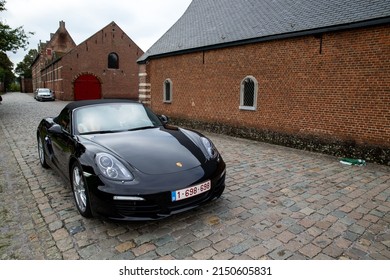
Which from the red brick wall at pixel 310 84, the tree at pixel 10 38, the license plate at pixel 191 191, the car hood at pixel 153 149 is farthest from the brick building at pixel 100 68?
the license plate at pixel 191 191

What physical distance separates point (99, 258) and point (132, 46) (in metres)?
32.9

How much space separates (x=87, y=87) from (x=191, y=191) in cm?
3124

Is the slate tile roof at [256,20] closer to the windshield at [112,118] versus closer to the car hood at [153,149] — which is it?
the windshield at [112,118]

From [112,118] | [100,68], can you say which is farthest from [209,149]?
[100,68]

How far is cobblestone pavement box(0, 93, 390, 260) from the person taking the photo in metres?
2.84

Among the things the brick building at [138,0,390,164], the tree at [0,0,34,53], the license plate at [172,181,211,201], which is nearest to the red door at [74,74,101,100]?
the tree at [0,0,34,53]

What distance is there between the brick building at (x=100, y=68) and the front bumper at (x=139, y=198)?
97.7 feet

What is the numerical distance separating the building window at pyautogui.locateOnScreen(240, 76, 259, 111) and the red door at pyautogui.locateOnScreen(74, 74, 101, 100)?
24.2 metres

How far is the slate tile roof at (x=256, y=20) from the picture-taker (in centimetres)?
721

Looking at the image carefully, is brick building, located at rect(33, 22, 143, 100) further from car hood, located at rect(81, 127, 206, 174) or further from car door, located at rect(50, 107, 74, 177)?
car hood, located at rect(81, 127, 206, 174)

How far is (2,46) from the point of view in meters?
17.0

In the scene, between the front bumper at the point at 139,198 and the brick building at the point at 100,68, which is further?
the brick building at the point at 100,68

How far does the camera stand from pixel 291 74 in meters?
8.48
